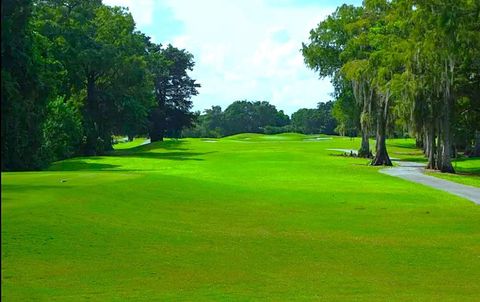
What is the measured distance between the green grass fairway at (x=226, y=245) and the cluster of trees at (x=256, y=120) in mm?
140568

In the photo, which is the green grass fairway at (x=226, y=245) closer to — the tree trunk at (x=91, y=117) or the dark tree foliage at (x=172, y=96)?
the tree trunk at (x=91, y=117)

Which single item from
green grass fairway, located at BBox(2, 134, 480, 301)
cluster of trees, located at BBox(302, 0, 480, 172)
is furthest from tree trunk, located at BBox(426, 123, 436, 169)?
green grass fairway, located at BBox(2, 134, 480, 301)

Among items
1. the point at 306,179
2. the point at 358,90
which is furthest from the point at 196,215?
the point at 358,90

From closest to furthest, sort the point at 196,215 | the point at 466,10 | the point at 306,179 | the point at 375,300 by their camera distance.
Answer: the point at 375,300, the point at 196,215, the point at 466,10, the point at 306,179

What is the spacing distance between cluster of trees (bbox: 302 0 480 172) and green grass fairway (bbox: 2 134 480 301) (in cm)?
1002

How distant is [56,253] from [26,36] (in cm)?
2775

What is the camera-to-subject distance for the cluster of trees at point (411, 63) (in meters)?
31.5

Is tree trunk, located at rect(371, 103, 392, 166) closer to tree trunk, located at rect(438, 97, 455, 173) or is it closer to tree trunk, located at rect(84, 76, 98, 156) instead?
tree trunk, located at rect(438, 97, 455, 173)

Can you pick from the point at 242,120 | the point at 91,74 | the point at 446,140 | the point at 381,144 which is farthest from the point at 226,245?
the point at 242,120

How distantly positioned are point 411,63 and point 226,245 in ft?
90.3

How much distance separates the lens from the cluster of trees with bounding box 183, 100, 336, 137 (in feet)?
543

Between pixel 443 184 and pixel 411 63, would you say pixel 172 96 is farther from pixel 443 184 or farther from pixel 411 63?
pixel 443 184

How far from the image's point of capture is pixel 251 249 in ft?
46.1

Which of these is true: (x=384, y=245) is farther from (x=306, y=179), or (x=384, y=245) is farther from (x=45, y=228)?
(x=306, y=179)
